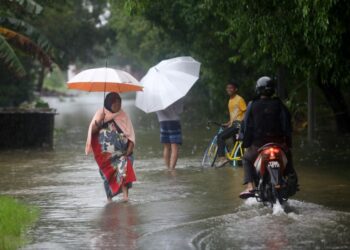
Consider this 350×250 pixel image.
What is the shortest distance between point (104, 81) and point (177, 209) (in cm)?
234

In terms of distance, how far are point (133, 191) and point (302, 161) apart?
520cm

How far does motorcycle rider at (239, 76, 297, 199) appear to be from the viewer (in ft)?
32.8

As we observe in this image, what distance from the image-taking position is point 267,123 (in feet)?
32.8

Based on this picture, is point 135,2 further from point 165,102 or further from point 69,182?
point 69,182

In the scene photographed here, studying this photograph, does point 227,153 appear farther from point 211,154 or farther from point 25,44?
point 25,44

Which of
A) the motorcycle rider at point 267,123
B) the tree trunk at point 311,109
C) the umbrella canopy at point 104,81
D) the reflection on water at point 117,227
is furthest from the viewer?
the tree trunk at point 311,109

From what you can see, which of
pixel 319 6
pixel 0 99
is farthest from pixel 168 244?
pixel 0 99

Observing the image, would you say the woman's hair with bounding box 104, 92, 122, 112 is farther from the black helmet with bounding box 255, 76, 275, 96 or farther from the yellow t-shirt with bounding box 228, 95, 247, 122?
the yellow t-shirt with bounding box 228, 95, 247, 122

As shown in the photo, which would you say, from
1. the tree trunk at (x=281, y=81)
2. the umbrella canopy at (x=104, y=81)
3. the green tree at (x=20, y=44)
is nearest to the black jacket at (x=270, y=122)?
the umbrella canopy at (x=104, y=81)

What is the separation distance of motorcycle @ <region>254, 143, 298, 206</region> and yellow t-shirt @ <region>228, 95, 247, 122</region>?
5.16 meters

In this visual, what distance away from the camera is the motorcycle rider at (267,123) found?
32.8 ft

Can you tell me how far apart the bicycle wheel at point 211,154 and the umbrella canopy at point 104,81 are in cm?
377

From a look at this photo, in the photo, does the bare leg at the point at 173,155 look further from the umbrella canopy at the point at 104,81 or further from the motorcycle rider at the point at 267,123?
the motorcycle rider at the point at 267,123

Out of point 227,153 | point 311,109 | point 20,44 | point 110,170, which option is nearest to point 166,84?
point 227,153
